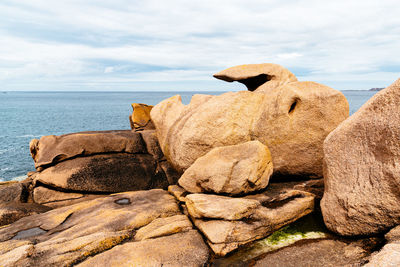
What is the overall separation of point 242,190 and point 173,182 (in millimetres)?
7445

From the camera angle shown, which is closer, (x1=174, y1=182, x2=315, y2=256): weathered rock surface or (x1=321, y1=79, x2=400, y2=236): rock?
(x1=321, y1=79, x2=400, y2=236): rock

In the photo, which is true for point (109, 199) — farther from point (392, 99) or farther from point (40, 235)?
point (392, 99)

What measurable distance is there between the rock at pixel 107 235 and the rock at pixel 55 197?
8.57 ft

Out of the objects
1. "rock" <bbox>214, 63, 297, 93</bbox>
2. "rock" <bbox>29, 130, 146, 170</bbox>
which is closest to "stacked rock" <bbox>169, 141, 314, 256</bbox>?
"rock" <bbox>214, 63, 297, 93</bbox>

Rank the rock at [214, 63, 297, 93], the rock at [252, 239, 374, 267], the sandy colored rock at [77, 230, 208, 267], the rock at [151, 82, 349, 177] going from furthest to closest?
the rock at [214, 63, 297, 93] → the rock at [151, 82, 349, 177] → the sandy colored rock at [77, 230, 208, 267] → the rock at [252, 239, 374, 267]

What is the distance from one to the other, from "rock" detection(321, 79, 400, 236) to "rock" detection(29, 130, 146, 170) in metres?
12.2

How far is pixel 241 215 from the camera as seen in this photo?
8.84m

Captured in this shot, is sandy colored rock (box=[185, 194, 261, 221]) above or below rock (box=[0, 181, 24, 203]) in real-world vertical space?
above

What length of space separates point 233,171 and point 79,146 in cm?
1061

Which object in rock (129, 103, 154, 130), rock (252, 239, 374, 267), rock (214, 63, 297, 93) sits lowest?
rock (252, 239, 374, 267)

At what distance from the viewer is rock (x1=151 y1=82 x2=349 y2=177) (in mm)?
11391

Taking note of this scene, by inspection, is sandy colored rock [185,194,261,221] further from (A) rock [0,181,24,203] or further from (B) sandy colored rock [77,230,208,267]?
(A) rock [0,181,24,203]

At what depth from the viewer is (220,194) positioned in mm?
10242

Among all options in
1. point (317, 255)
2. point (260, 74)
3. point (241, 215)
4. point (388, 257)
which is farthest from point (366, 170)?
point (260, 74)
